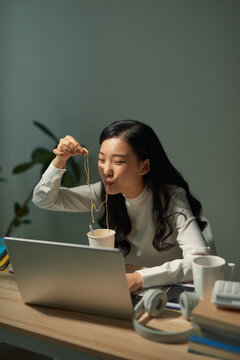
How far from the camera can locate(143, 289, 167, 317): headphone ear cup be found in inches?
40.9

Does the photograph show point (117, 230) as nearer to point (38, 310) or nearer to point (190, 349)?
point (38, 310)

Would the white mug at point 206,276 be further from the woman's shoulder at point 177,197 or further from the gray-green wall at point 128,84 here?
the gray-green wall at point 128,84

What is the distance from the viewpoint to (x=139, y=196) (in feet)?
5.59

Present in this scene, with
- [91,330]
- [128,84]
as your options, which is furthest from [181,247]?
[128,84]

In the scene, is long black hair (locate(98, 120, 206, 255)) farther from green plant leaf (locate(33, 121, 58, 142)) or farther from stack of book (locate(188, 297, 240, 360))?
green plant leaf (locate(33, 121, 58, 142))

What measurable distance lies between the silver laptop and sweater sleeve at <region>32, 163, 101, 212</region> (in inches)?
26.9

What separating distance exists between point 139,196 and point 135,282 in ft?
1.75

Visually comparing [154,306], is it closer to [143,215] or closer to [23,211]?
[143,215]

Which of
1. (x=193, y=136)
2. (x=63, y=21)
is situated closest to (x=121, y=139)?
(x=193, y=136)

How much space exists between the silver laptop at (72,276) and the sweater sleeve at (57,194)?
2.24 ft

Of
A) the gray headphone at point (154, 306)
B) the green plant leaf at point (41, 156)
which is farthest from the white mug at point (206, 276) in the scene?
the green plant leaf at point (41, 156)

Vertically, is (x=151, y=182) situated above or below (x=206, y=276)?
above

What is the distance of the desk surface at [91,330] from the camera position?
35.5 inches

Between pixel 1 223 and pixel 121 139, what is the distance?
2.30 m
